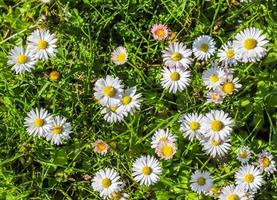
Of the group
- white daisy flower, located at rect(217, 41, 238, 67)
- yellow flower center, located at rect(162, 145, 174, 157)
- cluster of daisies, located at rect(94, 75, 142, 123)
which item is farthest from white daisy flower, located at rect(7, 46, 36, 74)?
white daisy flower, located at rect(217, 41, 238, 67)

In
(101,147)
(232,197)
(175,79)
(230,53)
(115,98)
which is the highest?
(230,53)

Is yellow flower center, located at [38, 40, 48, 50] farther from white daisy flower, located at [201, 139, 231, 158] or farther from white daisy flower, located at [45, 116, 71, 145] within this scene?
white daisy flower, located at [201, 139, 231, 158]

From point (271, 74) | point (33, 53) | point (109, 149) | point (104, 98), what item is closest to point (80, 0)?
point (33, 53)

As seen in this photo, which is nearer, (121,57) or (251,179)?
(251,179)

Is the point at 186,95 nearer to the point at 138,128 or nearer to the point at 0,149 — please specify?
the point at 138,128

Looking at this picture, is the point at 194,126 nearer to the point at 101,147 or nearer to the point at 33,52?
the point at 101,147

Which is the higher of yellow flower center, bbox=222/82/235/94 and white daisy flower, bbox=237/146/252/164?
yellow flower center, bbox=222/82/235/94

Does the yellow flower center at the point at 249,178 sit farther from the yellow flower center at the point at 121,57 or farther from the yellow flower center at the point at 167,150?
the yellow flower center at the point at 121,57

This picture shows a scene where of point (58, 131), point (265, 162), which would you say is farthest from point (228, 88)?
point (58, 131)
